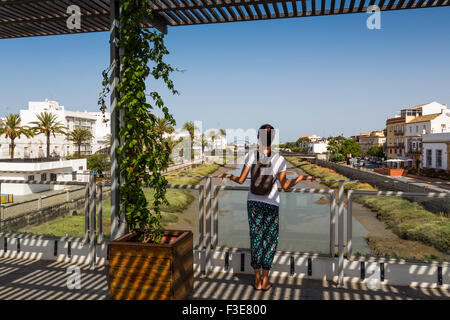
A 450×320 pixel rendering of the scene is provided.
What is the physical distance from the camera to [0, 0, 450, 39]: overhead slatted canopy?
3867 mm

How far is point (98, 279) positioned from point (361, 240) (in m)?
3.13

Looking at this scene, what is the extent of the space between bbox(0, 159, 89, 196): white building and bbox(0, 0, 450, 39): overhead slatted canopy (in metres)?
2.18

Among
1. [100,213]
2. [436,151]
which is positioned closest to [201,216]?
[100,213]

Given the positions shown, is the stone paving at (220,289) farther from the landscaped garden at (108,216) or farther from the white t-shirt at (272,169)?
Result: the white t-shirt at (272,169)

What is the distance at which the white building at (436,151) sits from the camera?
39.6m

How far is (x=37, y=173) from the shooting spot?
1123 centimetres

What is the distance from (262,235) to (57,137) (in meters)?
71.3

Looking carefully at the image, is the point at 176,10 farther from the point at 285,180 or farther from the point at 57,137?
the point at 57,137

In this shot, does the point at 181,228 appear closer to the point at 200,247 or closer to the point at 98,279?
the point at 200,247

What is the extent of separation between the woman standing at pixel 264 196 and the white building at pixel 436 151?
42.8 metres

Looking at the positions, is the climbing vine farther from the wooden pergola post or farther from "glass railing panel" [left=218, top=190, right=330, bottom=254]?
"glass railing panel" [left=218, top=190, right=330, bottom=254]

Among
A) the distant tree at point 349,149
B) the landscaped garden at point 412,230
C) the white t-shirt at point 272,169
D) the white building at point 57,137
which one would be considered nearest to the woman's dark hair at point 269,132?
the white t-shirt at point 272,169

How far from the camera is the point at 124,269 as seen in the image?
10.4ft
